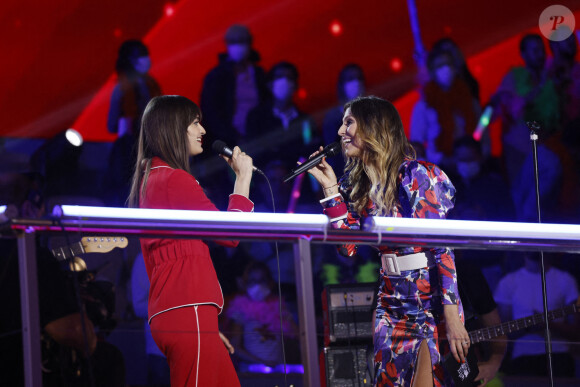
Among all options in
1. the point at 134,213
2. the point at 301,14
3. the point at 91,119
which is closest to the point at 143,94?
the point at 91,119

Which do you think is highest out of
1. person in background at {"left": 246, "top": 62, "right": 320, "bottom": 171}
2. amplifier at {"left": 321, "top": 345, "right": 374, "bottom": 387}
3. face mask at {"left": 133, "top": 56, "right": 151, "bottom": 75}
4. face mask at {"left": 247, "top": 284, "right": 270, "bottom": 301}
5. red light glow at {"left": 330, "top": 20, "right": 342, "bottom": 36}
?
red light glow at {"left": 330, "top": 20, "right": 342, "bottom": 36}

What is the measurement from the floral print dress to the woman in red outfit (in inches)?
20.6

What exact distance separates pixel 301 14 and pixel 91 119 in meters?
1.88

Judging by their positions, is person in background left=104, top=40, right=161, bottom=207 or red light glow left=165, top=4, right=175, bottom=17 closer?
person in background left=104, top=40, right=161, bottom=207

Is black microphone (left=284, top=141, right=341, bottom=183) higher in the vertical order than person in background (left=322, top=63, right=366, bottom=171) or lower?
lower

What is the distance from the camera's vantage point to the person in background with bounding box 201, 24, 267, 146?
5.12 m

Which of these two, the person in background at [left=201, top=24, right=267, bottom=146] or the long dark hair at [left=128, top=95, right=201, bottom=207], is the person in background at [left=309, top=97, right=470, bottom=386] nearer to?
the long dark hair at [left=128, top=95, right=201, bottom=207]

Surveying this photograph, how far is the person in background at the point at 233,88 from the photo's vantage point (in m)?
5.12

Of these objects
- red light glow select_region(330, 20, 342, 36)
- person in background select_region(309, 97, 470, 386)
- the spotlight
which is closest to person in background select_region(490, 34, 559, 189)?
red light glow select_region(330, 20, 342, 36)

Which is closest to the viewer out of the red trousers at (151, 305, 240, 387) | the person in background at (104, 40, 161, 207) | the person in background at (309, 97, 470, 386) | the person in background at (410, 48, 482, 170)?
the red trousers at (151, 305, 240, 387)

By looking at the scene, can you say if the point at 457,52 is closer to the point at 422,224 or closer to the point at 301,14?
the point at 301,14

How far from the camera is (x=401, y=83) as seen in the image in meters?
5.43

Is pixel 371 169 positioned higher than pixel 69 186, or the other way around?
pixel 69 186

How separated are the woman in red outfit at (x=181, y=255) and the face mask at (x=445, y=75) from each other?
3241 millimetres
